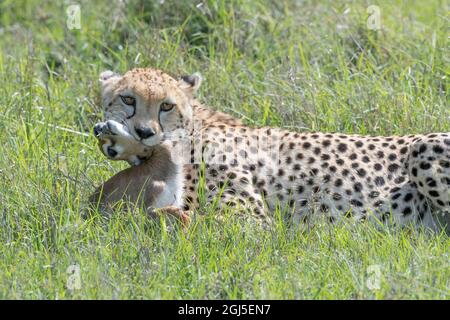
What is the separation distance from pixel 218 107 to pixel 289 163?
92 centimetres

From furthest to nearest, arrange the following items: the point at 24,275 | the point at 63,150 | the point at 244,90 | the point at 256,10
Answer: the point at 256,10, the point at 244,90, the point at 63,150, the point at 24,275

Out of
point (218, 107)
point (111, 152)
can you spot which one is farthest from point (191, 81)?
point (111, 152)

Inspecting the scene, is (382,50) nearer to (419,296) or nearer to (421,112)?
(421,112)

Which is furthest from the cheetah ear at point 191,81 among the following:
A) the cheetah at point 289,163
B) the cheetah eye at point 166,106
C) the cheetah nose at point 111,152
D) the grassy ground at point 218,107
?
the cheetah nose at point 111,152

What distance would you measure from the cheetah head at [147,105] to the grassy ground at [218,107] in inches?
13.3

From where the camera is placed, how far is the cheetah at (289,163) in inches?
199

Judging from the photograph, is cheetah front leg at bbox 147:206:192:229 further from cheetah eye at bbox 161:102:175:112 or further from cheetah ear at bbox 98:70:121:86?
cheetah ear at bbox 98:70:121:86

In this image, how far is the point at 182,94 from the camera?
5.29 meters

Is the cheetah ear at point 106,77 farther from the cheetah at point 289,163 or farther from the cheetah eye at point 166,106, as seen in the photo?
the cheetah eye at point 166,106

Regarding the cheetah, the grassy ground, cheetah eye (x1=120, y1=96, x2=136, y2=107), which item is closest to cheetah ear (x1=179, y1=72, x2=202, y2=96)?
the cheetah

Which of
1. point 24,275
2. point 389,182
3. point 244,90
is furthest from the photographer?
point 244,90

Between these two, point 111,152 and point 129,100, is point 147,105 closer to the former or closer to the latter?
point 129,100
